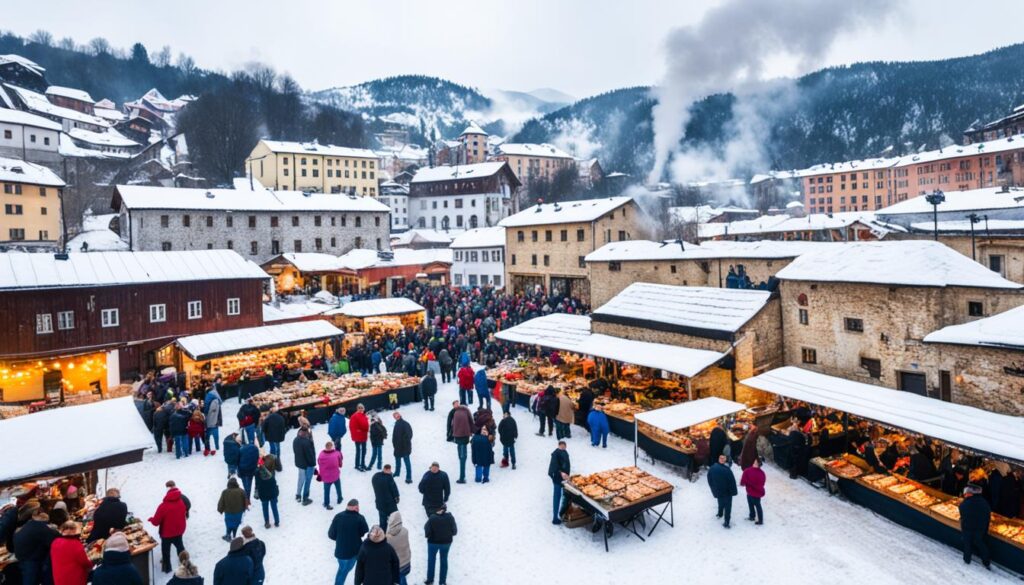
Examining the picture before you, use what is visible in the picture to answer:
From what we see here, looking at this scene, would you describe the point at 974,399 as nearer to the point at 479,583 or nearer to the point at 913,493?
the point at 913,493

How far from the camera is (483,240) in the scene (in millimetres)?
44562

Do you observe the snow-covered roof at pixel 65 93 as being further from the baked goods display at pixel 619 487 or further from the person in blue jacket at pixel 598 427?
the baked goods display at pixel 619 487

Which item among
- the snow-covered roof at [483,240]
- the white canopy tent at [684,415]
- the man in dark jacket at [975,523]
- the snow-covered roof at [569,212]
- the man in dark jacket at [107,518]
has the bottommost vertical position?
the man in dark jacket at [975,523]

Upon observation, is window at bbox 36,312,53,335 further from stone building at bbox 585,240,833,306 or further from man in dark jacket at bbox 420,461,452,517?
stone building at bbox 585,240,833,306

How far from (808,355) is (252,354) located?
19910mm

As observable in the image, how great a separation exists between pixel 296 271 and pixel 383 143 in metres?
104

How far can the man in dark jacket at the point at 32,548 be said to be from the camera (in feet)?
25.2

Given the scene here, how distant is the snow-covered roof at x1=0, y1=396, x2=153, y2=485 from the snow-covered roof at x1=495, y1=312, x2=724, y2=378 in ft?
41.2

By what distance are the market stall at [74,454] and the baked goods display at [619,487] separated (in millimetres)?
7040

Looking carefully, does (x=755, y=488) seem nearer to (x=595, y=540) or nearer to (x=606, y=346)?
(x=595, y=540)

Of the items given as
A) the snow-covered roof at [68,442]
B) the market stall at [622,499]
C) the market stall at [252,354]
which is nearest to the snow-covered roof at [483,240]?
the market stall at [252,354]

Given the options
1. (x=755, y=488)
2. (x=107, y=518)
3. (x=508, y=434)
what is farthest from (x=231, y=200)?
(x=755, y=488)

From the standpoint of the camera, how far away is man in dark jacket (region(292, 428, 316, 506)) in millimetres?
10977

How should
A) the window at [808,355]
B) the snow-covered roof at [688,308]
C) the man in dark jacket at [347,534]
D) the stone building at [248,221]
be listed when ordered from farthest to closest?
1. the stone building at [248,221]
2. the window at [808,355]
3. the snow-covered roof at [688,308]
4. the man in dark jacket at [347,534]
